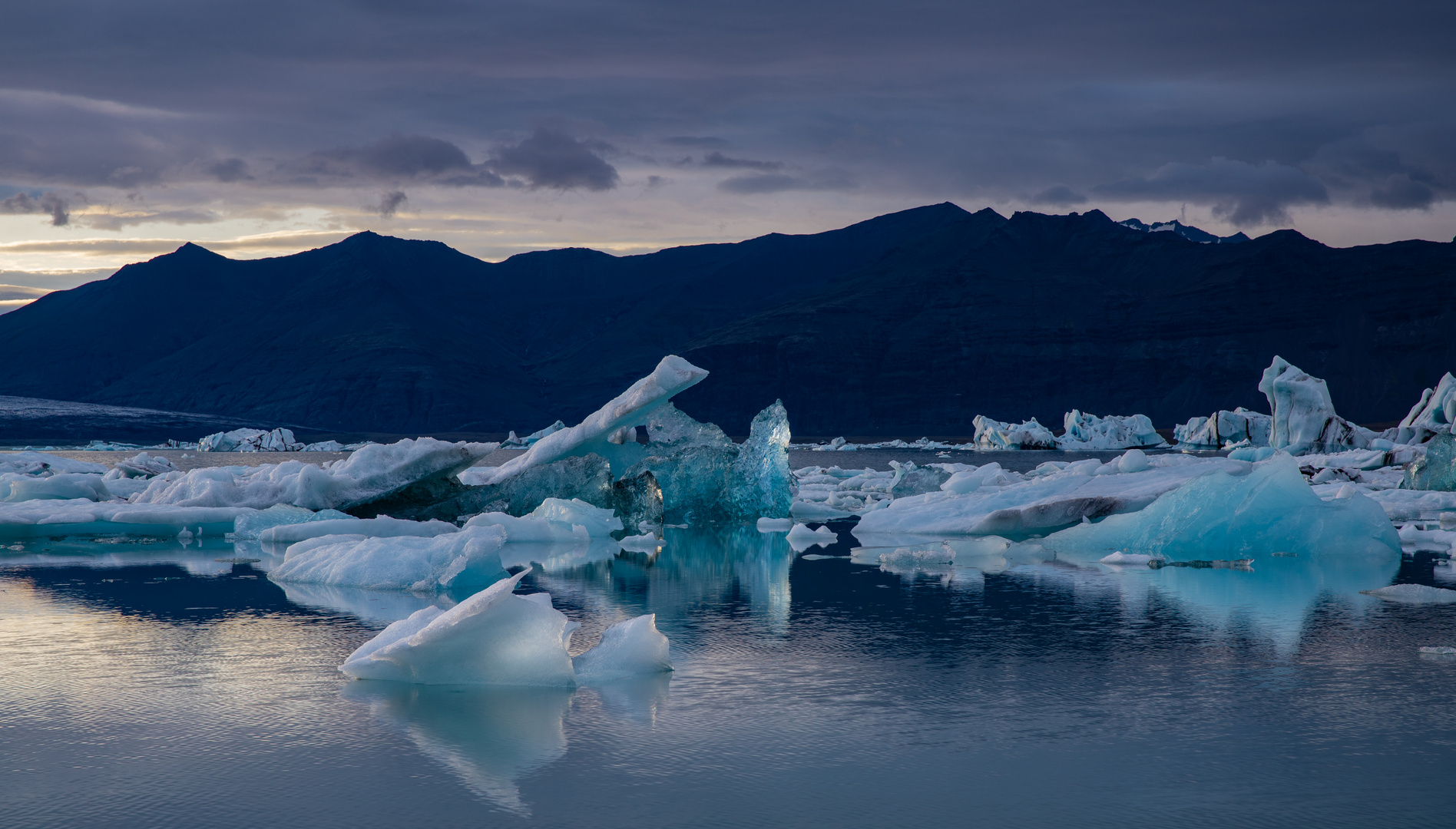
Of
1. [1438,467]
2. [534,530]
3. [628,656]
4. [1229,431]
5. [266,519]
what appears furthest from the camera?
[1229,431]

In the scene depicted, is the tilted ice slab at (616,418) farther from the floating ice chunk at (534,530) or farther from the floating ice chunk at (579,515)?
the floating ice chunk at (534,530)

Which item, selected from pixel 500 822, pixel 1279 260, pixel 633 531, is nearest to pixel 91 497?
pixel 633 531

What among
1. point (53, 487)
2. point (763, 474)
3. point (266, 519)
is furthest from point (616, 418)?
point (53, 487)

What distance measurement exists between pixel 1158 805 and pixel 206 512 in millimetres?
14609

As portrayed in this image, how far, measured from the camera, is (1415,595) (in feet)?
29.4

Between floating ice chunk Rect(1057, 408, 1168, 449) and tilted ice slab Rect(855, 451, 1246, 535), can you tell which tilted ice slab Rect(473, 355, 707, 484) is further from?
floating ice chunk Rect(1057, 408, 1168, 449)

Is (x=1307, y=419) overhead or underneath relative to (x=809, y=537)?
overhead

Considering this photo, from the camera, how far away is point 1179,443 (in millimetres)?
72188

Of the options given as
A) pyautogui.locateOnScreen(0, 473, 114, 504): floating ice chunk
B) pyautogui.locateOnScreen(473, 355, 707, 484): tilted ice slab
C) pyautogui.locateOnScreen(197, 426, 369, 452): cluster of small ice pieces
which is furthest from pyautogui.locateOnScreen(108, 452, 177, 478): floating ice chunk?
pyautogui.locateOnScreen(197, 426, 369, 452): cluster of small ice pieces

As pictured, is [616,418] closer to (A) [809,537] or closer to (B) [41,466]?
(A) [809,537]

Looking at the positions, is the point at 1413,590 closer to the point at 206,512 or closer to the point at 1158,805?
the point at 1158,805

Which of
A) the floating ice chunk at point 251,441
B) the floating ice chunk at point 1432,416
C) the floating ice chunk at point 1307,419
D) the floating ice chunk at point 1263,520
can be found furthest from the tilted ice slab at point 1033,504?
the floating ice chunk at point 251,441

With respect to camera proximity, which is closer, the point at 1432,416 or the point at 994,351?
the point at 1432,416

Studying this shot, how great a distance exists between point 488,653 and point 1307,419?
37.6 meters
